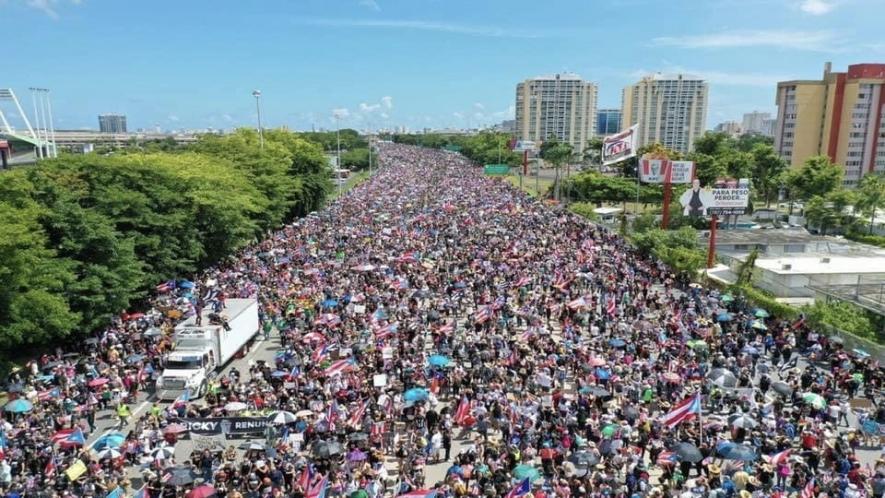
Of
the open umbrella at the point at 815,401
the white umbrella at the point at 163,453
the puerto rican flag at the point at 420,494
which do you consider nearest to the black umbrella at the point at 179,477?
the white umbrella at the point at 163,453

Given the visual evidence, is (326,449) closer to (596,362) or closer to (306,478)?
(306,478)

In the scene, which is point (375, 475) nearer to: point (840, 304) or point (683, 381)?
point (683, 381)

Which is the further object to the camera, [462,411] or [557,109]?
[557,109]

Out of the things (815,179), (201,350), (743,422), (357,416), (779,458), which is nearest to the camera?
(779,458)

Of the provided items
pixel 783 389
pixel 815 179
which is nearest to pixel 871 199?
pixel 815 179

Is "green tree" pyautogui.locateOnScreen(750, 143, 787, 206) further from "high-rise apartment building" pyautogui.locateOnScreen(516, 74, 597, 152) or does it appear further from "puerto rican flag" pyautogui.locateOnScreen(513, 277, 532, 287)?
"high-rise apartment building" pyautogui.locateOnScreen(516, 74, 597, 152)

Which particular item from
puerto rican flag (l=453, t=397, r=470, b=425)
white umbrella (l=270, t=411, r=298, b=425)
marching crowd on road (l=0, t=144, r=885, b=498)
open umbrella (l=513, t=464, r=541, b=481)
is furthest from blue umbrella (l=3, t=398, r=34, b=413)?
open umbrella (l=513, t=464, r=541, b=481)
